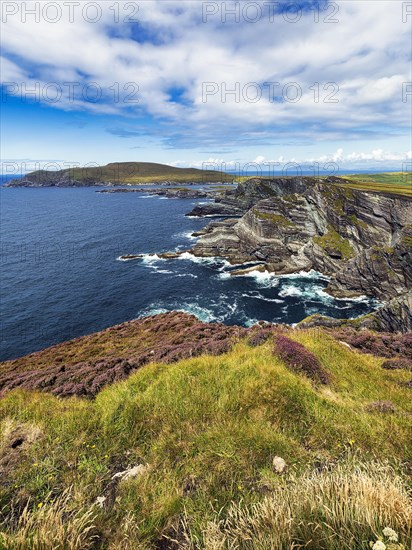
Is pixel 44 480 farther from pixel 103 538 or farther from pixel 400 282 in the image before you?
pixel 400 282

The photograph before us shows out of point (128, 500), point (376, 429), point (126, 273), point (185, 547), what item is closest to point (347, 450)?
point (376, 429)

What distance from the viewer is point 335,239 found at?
68.3m

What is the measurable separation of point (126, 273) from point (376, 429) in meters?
63.8

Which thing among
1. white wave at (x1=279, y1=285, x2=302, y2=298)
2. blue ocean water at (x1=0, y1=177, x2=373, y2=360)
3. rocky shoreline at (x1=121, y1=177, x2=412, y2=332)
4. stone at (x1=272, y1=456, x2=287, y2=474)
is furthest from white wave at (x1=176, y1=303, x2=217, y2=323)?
stone at (x1=272, y1=456, x2=287, y2=474)

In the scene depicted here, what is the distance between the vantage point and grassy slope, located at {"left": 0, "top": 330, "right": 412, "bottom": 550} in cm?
424

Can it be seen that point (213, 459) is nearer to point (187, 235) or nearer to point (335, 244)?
point (335, 244)

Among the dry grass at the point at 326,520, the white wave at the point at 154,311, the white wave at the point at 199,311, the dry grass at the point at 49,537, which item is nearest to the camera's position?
the dry grass at the point at 326,520

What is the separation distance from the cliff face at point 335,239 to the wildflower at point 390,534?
56.8m

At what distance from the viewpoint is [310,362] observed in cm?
1204

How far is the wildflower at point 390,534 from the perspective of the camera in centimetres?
359

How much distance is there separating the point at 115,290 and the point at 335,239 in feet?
176

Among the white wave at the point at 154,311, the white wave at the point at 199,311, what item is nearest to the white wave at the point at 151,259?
the white wave at the point at 154,311

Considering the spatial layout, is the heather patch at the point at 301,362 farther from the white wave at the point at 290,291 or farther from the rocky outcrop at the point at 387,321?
the white wave at the point at 290,291

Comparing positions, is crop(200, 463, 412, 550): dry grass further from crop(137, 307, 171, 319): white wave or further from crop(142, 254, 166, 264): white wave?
crop(142, 254, 166, 264): white wave
